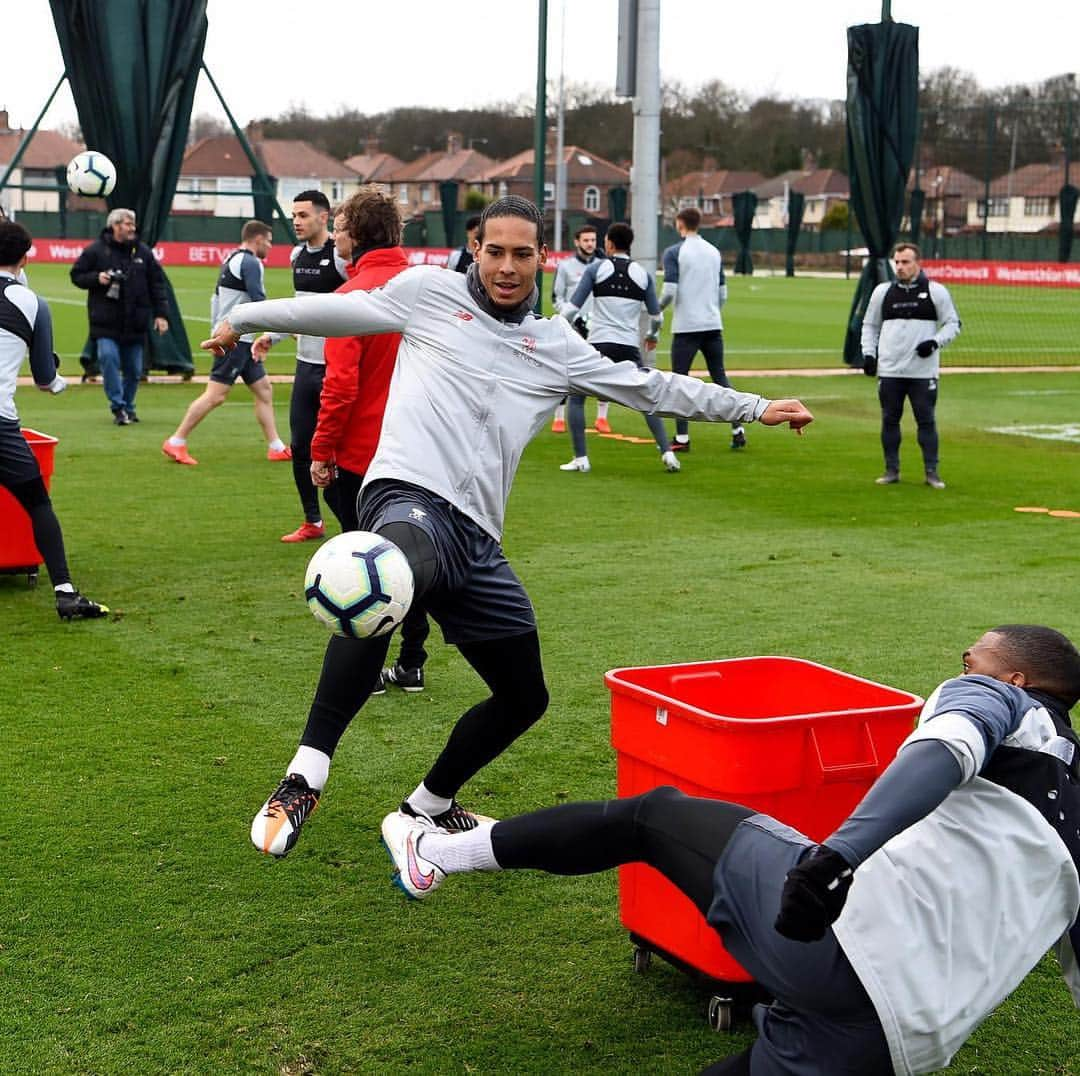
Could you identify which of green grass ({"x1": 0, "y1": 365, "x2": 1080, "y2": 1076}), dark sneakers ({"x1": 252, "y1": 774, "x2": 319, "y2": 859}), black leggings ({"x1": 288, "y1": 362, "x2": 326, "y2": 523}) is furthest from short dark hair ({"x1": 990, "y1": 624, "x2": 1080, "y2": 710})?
black leggings ({"x1": 288, "y1": 362, "x2": 326, "y2": 523})

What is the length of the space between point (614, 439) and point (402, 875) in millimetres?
12384

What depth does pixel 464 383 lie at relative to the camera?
4.43m

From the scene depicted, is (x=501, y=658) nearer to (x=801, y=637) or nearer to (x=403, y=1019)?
(x=403, y=1019)

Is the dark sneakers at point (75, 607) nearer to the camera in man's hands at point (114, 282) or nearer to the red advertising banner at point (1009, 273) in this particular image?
the camera in man's hands at point (114, 282)

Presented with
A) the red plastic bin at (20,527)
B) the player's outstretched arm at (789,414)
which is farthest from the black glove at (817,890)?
the red plastic bin at (20,527)

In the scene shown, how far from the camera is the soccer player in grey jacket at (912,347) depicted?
12.8m

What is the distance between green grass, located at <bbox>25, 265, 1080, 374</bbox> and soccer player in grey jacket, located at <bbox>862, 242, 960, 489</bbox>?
37.0 ft

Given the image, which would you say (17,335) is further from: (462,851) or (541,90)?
(541,90)

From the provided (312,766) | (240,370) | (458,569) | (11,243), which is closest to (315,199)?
(11,243)

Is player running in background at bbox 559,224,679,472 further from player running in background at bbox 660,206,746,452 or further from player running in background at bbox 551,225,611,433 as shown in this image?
player running in background at bbox 660,206,746,452

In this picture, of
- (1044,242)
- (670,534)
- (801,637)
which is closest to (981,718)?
(801,637)

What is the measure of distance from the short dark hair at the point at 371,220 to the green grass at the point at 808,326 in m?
16.3

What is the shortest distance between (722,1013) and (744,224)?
66491 millimetres

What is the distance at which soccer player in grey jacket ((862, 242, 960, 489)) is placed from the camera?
12.8 meters
